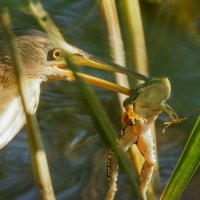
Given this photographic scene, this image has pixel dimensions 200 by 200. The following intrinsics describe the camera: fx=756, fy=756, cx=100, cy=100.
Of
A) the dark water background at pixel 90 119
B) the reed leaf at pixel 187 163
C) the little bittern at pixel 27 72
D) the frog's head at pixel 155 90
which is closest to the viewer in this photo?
the reed leaf at pixel 187 163

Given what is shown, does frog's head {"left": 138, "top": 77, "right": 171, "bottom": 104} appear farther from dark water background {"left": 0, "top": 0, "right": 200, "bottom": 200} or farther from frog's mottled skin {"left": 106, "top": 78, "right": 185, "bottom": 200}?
dark water background {"left": 0, "top": 0, "right": 200, "bottom": 200}

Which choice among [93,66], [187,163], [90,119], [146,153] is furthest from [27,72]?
[187,163]

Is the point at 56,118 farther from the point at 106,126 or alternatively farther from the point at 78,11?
the point at 106,126

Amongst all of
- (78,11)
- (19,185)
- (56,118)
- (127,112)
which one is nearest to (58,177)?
(19,185)

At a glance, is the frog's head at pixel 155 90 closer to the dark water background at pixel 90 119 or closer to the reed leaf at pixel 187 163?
the reed leaf at pixel 187 163

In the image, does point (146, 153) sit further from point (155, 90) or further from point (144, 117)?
point (155, 90)

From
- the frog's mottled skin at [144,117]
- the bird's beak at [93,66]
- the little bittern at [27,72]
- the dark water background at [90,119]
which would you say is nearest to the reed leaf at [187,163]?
the frog's mottled skin at [144,117]
